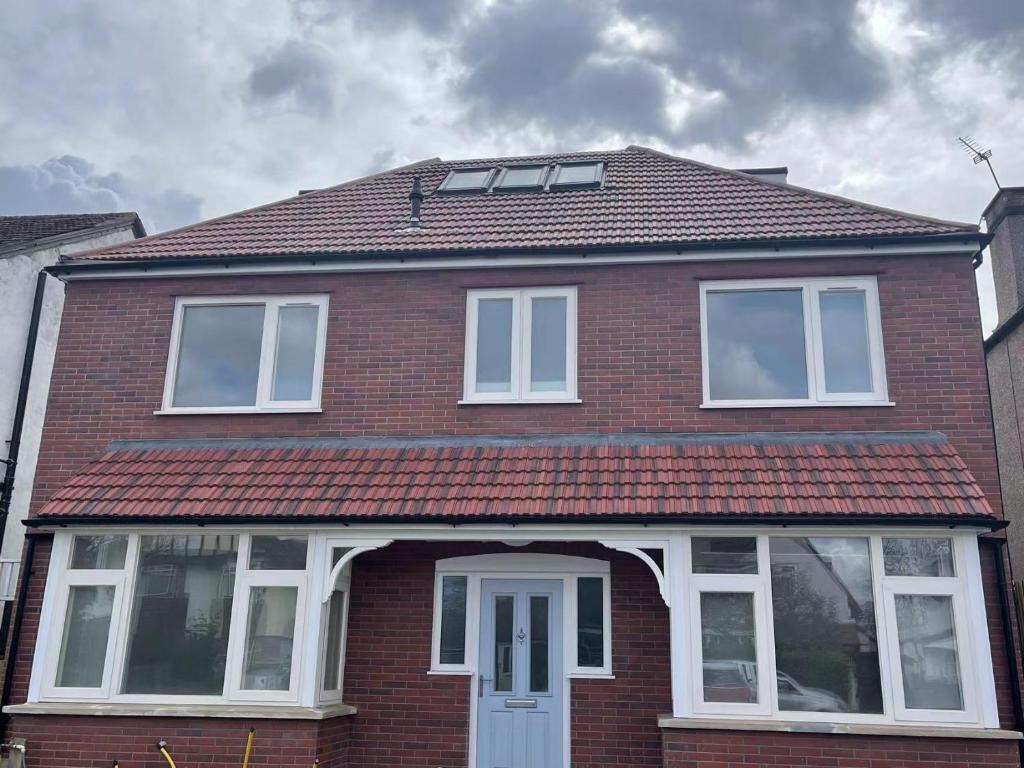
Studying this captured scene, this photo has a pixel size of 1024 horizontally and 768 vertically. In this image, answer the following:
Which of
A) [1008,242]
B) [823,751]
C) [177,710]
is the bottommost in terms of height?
[823,751]

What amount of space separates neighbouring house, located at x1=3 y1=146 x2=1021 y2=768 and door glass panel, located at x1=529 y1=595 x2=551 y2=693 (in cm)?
3

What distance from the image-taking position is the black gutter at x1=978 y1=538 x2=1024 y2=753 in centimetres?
802

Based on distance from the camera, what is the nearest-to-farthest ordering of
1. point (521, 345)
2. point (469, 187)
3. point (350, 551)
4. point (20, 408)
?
point (350, 551), point (521, 345), point (469, 187), point (20, 408)

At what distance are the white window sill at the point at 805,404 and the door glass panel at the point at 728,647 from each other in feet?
7.13

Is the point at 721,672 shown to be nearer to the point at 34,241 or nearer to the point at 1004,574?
the point at 1004,574

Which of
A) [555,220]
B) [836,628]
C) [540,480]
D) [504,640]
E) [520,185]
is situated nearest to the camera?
[836,628]

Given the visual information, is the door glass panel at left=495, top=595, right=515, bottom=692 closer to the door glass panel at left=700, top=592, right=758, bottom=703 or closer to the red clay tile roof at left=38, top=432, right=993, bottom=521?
the red clay tile roof at left=38, top=432, right=993, bottom=521

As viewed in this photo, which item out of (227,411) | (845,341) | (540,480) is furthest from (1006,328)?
(227,411)

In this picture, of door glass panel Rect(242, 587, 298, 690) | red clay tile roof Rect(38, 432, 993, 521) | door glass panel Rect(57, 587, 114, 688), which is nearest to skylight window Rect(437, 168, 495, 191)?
red clay tile roof Rect(38, 432, 993, 521)

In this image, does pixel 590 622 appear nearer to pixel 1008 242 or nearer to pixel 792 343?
pixel 792 343

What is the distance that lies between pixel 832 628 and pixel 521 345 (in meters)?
4.51

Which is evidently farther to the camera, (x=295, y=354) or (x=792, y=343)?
(x=295, y=354)

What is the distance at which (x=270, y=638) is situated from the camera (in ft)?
28.9

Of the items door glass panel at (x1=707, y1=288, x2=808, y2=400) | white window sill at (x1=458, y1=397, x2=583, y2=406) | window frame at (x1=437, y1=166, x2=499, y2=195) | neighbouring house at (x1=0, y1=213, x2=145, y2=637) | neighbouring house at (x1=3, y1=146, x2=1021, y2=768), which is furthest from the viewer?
neighbouring house at (x1=0, y1=213, x2=145, y2=637)
